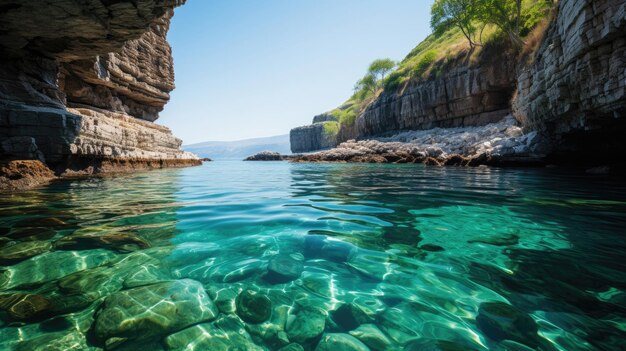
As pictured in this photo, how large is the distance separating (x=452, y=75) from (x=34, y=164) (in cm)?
3809

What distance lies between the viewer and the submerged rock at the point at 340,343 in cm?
156

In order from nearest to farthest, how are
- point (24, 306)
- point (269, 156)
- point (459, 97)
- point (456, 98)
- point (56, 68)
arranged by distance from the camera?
point (24, 306)
point (56, 68)
point (459, 97)
point (456, 98)
point (269, 156)

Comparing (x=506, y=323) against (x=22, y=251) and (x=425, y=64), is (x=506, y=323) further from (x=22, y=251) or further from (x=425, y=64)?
(x=425, y=64)

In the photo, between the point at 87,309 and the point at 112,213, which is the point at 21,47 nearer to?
the point at 112,213

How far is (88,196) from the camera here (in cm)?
624

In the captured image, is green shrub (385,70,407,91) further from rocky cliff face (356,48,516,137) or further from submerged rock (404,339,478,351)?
submerged rock (404,339,478,351)

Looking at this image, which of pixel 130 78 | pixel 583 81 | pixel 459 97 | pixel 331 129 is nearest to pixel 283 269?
pixel 583 81

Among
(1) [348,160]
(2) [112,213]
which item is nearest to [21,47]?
(2) [112,213]

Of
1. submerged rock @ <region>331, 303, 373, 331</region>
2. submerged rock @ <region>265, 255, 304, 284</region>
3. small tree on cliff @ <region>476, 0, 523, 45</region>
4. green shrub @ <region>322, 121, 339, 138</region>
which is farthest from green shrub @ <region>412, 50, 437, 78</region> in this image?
submerged rock @ <region>331, 303, 373, 331</region>

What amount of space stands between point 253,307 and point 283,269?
602 mm

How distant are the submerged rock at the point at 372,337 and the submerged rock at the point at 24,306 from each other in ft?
7.01

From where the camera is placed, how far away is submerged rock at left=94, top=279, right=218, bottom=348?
1.67 m

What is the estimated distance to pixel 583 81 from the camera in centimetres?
910

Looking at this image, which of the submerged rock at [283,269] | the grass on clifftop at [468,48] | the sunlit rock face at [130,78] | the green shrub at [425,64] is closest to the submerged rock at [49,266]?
the submerged rock at [283,269]
